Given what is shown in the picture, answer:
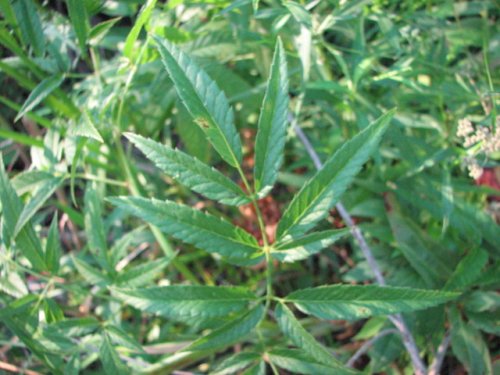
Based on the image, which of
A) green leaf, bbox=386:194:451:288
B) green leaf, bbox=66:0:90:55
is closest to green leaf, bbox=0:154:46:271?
green leaf, bbox=66:0:90:55

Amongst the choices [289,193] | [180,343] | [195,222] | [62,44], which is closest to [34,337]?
[180,343]

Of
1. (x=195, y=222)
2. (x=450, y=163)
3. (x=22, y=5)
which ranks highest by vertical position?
(x=22, y=5)

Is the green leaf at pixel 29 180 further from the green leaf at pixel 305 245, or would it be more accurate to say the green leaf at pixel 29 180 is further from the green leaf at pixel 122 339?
the green leaf at pixel 305 245

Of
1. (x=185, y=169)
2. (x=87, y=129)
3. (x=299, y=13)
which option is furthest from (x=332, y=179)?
(x=87, y=129)

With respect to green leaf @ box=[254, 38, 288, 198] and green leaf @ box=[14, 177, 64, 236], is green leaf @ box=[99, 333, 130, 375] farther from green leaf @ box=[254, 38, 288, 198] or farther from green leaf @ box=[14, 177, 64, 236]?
green leaf @ box=[254, 38, 288, 198]

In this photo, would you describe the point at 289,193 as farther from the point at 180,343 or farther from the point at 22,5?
the point at 22,5

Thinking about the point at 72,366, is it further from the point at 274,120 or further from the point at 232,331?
the point at 274,120

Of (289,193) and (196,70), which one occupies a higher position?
(196,70)

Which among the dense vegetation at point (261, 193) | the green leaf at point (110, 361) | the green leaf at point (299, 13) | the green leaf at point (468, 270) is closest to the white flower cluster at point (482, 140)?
the dense vegetation at point (261, 193)
